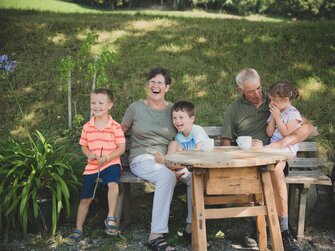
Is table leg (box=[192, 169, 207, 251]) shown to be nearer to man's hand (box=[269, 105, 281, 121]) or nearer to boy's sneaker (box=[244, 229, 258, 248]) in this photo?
boy's sneaker (box=[244, 229, 258, 248])

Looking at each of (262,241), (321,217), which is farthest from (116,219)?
(321,217)

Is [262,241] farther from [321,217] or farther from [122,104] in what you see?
[122,104]

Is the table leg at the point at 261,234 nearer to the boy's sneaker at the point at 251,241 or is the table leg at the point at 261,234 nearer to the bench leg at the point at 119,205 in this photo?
the boy's sneaker at the point at 251,241

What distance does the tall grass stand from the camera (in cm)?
701

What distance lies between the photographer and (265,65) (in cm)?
Answer: 809

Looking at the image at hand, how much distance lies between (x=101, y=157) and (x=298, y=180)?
188 cm

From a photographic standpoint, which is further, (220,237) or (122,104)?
(122,104)

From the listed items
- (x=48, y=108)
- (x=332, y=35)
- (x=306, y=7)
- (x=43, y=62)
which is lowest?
(x=48, y=108)

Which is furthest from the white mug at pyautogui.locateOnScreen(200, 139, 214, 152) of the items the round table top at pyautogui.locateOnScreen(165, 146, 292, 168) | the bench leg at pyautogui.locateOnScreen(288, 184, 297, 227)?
the bench leg at pyautogui.locateOnScreen(288, 184, 297, 227)

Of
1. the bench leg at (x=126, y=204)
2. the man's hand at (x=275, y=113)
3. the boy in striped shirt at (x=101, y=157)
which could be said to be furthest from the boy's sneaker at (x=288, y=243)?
the bench leg at (x=126, y=204)

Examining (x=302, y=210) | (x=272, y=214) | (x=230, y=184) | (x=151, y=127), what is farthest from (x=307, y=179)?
(x=151, y=127)

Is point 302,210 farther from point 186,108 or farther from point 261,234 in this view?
point 186,108

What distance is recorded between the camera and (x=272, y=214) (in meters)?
3.87

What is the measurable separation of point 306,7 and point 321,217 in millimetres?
36478
